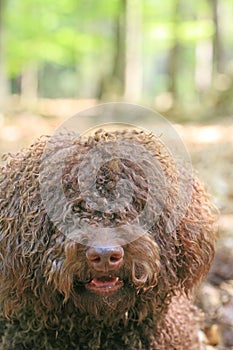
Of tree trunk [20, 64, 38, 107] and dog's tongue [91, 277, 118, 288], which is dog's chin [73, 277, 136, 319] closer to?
dog's tongue [91, 277, 118, 288]

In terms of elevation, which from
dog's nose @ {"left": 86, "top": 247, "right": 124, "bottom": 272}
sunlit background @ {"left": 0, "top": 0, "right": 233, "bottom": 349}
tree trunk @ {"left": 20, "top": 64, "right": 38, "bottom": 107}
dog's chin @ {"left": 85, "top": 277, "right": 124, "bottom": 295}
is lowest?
tree trunk @ {"left": 20, "top": 64, "right": 38, "bottom": 107}

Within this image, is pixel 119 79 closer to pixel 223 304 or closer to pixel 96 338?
pixel 223 304

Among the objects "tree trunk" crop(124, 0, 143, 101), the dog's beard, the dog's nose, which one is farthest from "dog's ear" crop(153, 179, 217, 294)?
"tree trunk" crop(124, 0, 143, 101)

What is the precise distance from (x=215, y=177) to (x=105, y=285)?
14.4 feet

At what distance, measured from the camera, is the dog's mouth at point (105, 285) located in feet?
8.93

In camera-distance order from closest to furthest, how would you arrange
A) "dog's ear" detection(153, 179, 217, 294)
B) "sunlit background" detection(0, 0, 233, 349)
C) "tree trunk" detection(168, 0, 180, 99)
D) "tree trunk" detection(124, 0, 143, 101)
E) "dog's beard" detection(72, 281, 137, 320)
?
"dog's beard" detection(72, 281, 137, 320) → "dog's ear" detection(153, 179, 217, 294) → "sunlit background" detection(0, 0, 233, 349) → "tree trunk" detection(124, 0, 143, 101) → "tree trunk" detection(168, 0, 180, 99)

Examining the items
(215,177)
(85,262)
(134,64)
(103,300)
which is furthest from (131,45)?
(85,262)

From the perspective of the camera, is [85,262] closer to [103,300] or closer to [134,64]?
[103,300]

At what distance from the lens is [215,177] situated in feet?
22.7

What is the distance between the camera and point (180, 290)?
328cm

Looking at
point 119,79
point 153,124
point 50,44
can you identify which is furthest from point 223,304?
point 50,44

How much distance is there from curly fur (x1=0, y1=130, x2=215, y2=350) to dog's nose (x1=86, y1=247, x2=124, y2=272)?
0.17 ft

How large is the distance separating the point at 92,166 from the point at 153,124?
6.49m

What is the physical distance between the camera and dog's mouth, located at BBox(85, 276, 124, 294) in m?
2.72
